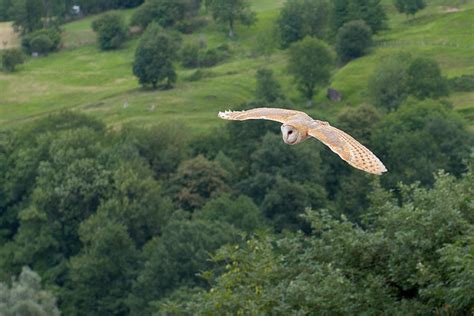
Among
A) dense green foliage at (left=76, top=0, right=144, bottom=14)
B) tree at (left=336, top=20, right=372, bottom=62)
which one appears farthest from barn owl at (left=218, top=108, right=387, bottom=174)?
dense green foliage at (left=76, top=0, right=144, bottom=14)

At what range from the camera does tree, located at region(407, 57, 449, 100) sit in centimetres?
8825

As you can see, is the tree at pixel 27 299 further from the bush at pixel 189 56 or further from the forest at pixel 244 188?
the bush at pixel 189 56

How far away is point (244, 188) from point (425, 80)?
23.3 metres

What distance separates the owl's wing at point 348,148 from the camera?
17219 millimetres

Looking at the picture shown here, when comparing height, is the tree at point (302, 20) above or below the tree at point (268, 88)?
below

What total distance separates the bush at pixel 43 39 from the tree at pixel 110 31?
167 inches

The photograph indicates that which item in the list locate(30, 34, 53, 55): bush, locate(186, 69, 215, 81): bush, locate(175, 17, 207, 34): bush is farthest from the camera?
locate(175, 17, 207, 34): bush

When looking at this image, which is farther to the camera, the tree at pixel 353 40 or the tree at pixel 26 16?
the tree at pixel 26 16

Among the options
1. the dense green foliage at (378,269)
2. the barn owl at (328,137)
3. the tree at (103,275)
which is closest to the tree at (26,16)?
the tree at (103,275)

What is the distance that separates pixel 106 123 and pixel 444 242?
67008 millimetres

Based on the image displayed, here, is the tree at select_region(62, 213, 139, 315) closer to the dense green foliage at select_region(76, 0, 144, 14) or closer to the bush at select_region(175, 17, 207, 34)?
the bush at select_region(175, 17, 207, 34)

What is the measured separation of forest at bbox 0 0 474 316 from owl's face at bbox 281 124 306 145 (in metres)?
5.18

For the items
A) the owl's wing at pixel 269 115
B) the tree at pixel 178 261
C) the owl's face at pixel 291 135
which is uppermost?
the owl's face at pixel 291 135

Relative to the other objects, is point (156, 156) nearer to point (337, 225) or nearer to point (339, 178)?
point (339, 178)
